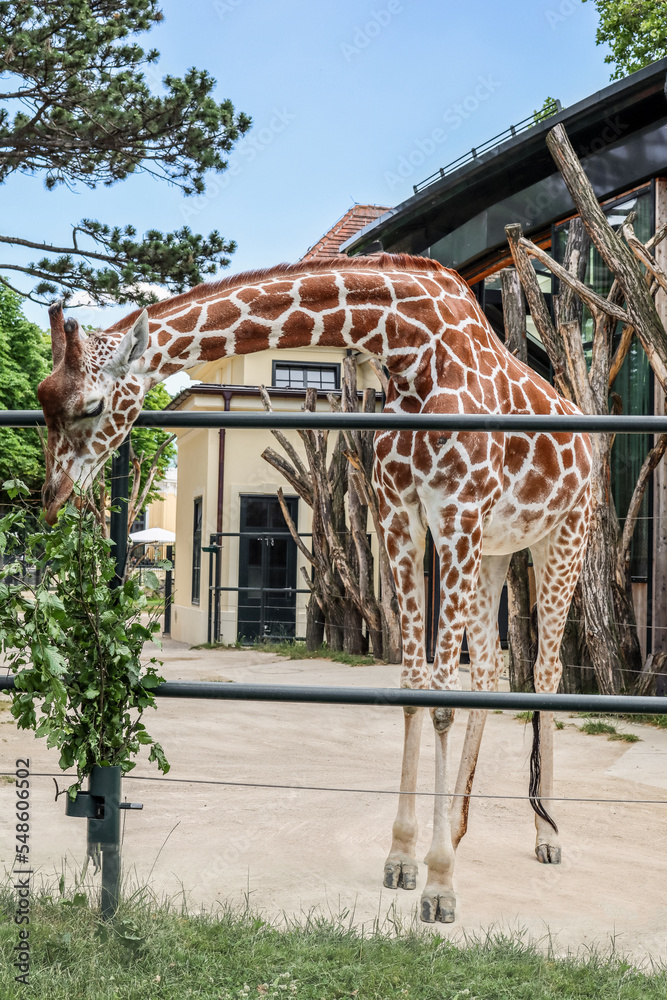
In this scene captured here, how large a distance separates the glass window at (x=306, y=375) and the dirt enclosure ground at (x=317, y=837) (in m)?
12.5

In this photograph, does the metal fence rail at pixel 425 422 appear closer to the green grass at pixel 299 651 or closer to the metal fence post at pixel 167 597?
the metal fence post at pixel 167 597

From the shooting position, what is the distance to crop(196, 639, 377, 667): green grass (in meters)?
2.74

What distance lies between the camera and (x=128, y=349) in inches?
96.0

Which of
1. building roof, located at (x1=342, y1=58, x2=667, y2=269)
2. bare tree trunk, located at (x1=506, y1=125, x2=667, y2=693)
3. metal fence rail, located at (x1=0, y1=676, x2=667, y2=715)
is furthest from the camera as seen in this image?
building roof, located at (x1=342, y1=58, x2=667, y2=269)

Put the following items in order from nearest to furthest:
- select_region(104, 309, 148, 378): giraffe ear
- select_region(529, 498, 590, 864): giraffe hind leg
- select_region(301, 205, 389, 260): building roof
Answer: select_region(104, 309, 148, 378): giraffe ear → select_region(529, 498, 590, 864): giraffe hind leg → select_region(301, 205, 389, 260): building roof

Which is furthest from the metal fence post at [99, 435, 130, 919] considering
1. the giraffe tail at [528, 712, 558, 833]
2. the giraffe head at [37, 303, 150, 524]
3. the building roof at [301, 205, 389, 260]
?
the building roof at [301, 205, 389, 260]

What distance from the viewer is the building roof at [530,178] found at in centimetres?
759

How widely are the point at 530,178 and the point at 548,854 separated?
27.4 feet

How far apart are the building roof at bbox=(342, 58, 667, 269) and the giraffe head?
6.19 metres

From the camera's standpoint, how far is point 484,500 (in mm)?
2717

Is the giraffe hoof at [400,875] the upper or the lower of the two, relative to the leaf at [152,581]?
lower

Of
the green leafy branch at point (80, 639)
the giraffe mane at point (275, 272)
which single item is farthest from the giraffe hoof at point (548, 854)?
the giraffe mane at point (275, 272)

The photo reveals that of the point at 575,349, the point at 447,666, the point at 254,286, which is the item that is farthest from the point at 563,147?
the point at 447,666

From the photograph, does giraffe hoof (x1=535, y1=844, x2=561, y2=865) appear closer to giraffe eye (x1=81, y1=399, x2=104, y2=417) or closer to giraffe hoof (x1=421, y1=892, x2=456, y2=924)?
giraffe hoof (x1=421, y1=892, x2=456, y2=924)
